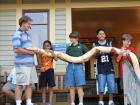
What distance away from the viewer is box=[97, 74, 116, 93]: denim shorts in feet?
26.7

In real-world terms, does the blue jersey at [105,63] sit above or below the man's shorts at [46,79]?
above

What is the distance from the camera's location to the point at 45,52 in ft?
27.4

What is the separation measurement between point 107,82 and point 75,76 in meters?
0.70

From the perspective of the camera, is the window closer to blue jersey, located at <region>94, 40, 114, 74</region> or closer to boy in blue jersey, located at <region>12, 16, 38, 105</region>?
blue jersey, located at <region>94, 40, 114, 74</region>

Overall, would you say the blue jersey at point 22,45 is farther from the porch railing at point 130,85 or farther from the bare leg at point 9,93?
Answer: the porch railing at point 130,85

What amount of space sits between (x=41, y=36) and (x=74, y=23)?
4201 millimetres

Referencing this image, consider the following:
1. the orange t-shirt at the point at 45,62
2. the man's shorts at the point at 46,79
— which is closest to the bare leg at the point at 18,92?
the man's shorts at the point at 46,79

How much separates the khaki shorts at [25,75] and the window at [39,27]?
2.69 m

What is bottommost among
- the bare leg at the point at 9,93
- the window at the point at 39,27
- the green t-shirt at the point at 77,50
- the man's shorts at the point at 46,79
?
the bare leg at the point at 9,93

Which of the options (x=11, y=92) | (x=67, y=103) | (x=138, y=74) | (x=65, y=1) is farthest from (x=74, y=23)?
(x=138, y=74)

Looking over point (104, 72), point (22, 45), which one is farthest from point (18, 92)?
point (104, 72)

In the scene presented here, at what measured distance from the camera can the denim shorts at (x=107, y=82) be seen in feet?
26.7

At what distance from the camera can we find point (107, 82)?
8211 mm

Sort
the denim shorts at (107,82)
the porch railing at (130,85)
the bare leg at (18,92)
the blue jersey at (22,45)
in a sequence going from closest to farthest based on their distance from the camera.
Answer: the porch railing at (130,85)
the bare leg at (18,92)
the blue jersey at (22,45)
the denim shorts at (107,82)
